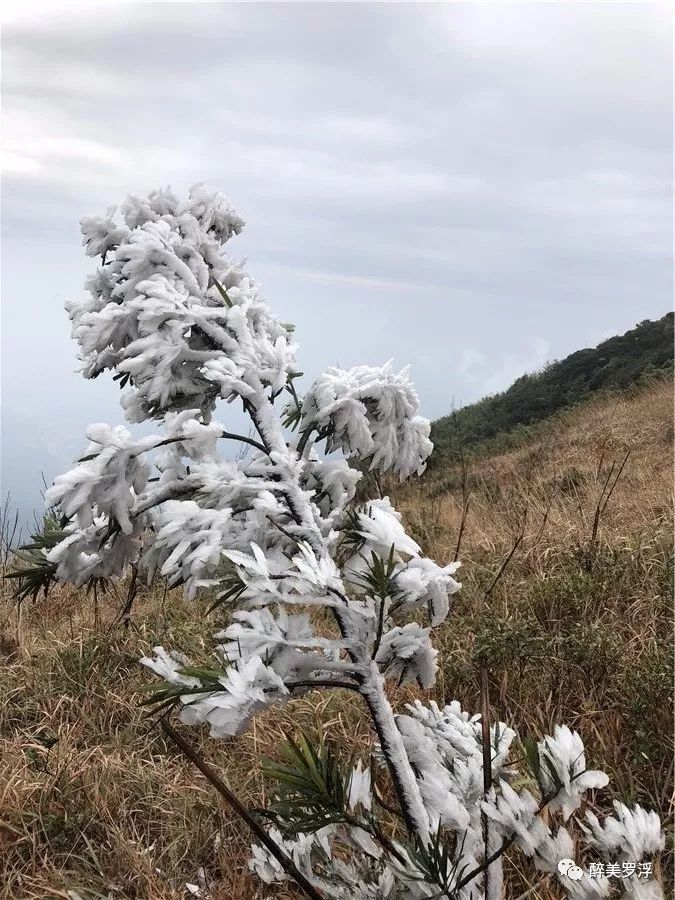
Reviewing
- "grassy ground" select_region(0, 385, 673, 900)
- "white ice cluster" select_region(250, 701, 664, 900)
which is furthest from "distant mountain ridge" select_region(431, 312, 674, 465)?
"white ice cluster" select_region(250, 701, 664, 900)

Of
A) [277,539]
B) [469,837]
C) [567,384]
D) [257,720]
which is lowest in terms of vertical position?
[257,720]

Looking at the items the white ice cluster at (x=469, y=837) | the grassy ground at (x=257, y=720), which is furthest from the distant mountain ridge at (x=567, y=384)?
the white ice cluster at (x=469, y=837)

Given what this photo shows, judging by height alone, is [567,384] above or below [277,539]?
above

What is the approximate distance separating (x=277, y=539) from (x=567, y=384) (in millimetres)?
18613

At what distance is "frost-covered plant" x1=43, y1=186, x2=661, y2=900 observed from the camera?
66.6 inches

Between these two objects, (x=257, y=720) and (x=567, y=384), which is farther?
(x=567, y=384)

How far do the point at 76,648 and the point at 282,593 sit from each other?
343 cm

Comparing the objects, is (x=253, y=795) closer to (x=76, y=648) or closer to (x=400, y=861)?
(x=400, y=861)

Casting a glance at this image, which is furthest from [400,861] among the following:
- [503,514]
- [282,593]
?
[503,514]

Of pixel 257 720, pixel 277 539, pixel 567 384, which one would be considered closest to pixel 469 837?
pixel 277 539

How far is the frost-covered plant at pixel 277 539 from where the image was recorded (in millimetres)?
1690

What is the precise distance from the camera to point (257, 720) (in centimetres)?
366

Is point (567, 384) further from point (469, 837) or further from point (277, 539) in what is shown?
point (277, 539)

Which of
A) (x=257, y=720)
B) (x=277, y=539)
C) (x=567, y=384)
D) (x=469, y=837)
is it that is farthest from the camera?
(x=567, y=384)
